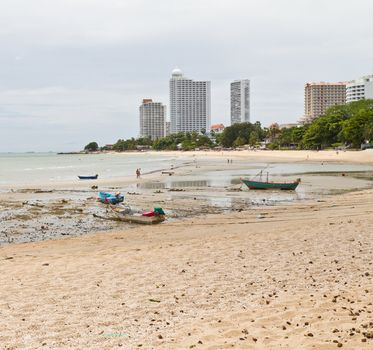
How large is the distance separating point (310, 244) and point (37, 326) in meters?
7.55

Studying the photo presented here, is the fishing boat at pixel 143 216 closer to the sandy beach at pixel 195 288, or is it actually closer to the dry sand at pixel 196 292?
the sandy beach at pixel 195 288

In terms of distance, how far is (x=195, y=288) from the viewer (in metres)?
8.49

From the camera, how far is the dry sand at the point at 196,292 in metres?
6.15

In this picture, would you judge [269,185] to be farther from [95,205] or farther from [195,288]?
[195,288]

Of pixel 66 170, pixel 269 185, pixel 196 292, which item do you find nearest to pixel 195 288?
pixel 196 292

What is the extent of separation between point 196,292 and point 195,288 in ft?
0.82

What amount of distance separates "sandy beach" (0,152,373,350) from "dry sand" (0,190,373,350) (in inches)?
0.8

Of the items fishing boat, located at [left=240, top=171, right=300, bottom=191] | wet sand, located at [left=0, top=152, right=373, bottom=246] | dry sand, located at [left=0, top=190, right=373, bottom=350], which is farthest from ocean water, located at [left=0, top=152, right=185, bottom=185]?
dry sand, located at [left=0, top=190, right=373, bottom=350]

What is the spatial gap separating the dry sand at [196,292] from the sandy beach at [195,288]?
20 millimetres

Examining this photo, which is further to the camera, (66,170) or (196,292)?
(66,170)

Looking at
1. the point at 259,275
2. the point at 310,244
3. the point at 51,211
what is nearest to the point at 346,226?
the point at 310,244

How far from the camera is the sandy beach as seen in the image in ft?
20.2

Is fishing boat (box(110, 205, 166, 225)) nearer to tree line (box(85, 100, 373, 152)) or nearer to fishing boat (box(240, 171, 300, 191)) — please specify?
fishing boat (box(240, 171, 300, 191))

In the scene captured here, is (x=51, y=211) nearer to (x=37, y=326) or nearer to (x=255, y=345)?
(x=37, y=326)
